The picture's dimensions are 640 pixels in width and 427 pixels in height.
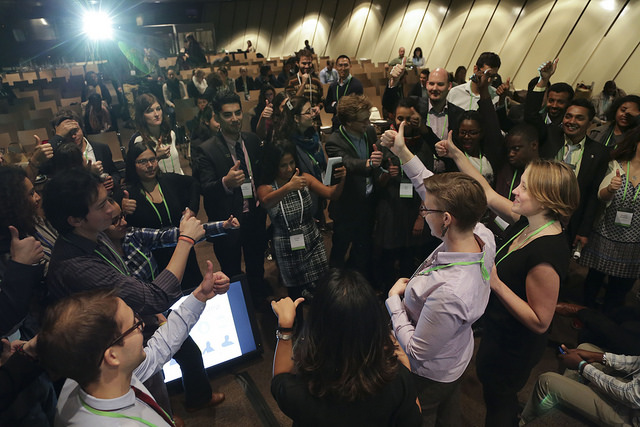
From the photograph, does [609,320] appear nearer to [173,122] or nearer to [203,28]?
[173,122]

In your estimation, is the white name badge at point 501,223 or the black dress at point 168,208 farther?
the white name badge at point 501,223

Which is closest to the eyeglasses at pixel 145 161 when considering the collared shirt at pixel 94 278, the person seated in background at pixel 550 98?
the collared shirt at pixel 94 278

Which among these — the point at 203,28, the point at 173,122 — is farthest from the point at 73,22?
the point at 173,122

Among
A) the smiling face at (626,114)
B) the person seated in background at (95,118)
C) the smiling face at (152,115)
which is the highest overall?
the smiling face at (626,114)

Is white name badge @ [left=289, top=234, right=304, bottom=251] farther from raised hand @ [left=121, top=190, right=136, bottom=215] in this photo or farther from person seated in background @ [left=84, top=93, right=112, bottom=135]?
person seated in background @ [left=84, top=93, right=112, bottom=135]

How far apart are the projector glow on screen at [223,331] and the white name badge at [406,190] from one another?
1.22 metres

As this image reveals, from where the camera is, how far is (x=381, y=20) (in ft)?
38.7

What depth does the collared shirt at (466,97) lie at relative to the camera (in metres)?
3.56

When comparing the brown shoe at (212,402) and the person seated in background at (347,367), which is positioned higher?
the person seated in background at (347,367)

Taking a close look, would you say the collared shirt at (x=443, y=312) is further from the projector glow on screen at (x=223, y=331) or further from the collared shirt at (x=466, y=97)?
the collared shirt at (x=466, y=97)

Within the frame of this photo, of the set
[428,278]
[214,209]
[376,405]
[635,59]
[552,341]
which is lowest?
[552,341]

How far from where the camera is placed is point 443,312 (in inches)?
49.5

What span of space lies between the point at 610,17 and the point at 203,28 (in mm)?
15085

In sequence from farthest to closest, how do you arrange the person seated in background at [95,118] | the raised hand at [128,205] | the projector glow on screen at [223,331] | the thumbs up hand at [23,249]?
the person seated in background at [95,118]
the projector glow on screen at [223,331]
the raised hand at [128,205]
the thumbs up hand at [23,249]
